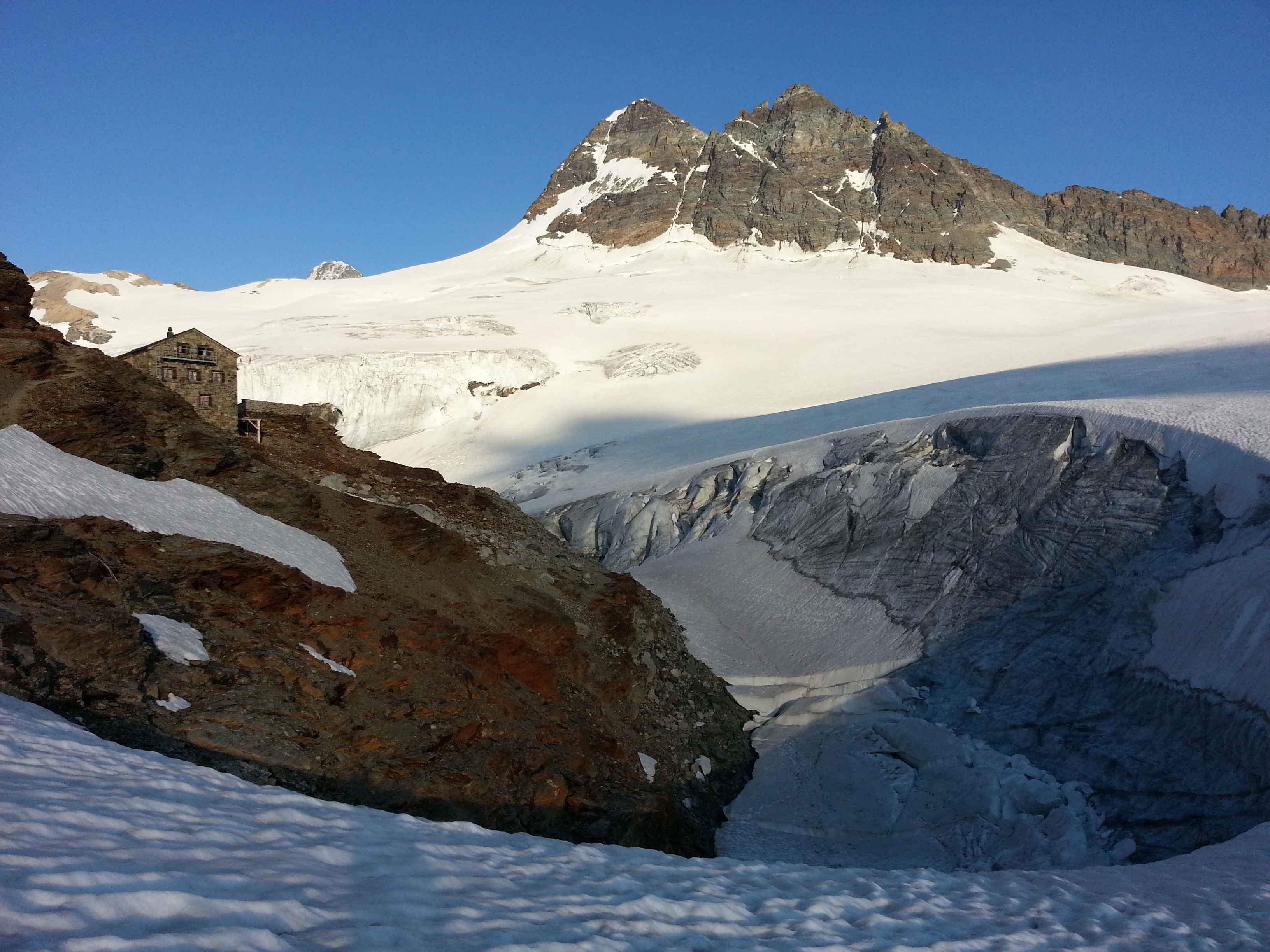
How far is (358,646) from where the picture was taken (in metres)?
12.6

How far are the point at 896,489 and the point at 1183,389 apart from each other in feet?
31.0

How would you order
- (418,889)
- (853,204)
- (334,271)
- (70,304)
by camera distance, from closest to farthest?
(418,889), (70,304), (853,204), (334,271)

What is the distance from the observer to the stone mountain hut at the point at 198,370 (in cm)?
2148

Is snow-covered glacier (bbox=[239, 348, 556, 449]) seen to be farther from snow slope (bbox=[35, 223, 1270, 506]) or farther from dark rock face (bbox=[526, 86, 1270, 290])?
dark rock face (bbox=[526, 86, 1270, 290])

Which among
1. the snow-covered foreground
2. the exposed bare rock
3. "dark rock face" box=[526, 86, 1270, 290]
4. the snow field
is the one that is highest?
"dark rock face" box=[526, 86, 1270, 290]

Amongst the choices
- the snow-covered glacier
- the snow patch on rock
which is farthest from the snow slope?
the snow patch on rock

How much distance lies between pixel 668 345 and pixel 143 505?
159ft

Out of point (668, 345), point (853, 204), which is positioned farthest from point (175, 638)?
point (853, 204)

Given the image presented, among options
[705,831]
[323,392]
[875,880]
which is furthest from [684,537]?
[323,392]

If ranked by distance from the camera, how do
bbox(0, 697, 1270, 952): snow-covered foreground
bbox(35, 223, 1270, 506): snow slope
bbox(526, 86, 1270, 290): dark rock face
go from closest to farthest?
bbox(0, 697, 1270, 952): snow-covered foreground, bbox(35, 223, 1270, 506): snow slope, bbox(526, 86, 1270, 290): dark rock face

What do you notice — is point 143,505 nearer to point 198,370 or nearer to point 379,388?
point 198,370

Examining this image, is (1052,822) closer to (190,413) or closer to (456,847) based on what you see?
(456,847)

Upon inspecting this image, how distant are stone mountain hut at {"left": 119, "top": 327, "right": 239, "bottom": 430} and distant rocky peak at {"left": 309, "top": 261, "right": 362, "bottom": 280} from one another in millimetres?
171240

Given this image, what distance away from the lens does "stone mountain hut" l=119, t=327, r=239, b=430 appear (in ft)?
70.5
